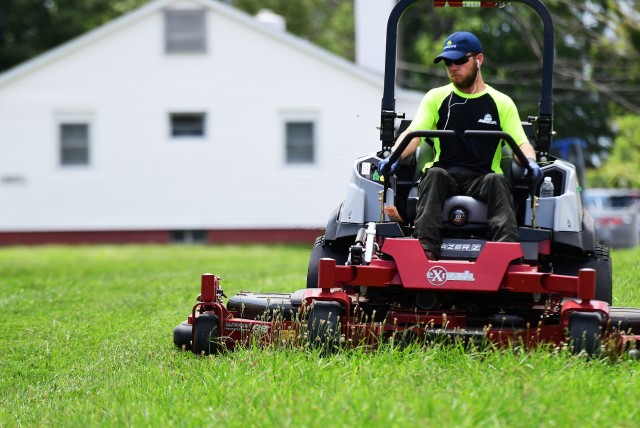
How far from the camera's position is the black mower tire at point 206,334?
7809 millimetres

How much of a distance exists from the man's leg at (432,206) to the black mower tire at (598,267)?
3.56ft

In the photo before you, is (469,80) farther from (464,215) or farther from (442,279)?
(442,279)

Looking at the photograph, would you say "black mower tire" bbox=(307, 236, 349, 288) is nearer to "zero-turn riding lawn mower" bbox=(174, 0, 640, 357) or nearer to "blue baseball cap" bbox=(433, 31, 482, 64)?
"zero-turn riding lawn mower" bbox=(174, 0, 640, 357)

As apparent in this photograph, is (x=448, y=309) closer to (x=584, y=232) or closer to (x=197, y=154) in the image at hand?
(x=584, y=232)

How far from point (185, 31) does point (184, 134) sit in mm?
2159

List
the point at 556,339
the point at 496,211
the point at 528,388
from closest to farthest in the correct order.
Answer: the point at 528,388, the point at 556,339, the point at 496,211

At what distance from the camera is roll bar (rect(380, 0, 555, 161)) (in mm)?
8281

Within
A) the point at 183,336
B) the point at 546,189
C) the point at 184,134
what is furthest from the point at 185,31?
the point at 546,189

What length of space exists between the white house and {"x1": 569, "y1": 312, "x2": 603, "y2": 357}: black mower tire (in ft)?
63.2

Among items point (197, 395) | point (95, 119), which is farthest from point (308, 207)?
point (197, 395)

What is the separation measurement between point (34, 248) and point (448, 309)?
1893 centimetres

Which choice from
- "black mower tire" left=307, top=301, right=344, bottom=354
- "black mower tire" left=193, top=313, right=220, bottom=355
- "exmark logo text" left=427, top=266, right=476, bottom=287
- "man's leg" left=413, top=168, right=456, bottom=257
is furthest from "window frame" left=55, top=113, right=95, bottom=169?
"exmark logo text" left=427, top=266, right=476, bottom=287

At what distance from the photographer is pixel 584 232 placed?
26.6ft

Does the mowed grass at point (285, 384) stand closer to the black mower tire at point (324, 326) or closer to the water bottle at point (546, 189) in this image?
the black mower tire at point (324, 326)
